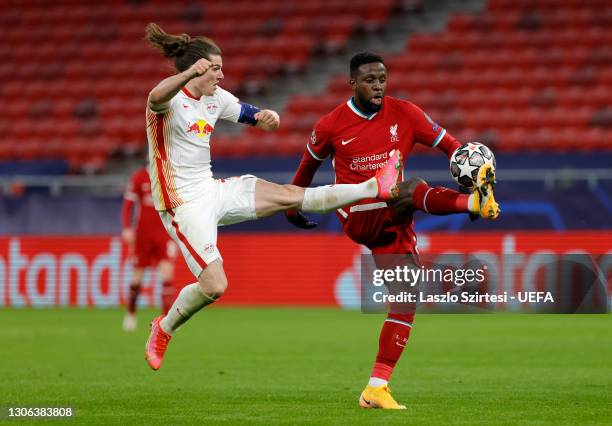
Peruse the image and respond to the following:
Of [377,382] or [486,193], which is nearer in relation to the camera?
[486,193]

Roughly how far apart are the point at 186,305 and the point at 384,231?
148cm

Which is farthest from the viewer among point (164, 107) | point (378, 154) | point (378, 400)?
point (378, 154)

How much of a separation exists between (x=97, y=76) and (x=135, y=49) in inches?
44.7

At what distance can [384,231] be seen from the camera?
25.9 ft

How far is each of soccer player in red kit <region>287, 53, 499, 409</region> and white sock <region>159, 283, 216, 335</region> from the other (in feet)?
3.89

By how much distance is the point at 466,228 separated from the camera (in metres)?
17.8

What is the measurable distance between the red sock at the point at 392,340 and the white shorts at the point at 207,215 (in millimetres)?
1232

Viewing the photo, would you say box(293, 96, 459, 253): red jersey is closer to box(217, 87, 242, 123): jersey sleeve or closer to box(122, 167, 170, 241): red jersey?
box(217, 87, 242, 123): jersey sleeve

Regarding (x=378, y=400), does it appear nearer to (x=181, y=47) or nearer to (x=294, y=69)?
(x=181, y=47)

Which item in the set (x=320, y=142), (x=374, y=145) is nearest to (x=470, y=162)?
(x=374, y=145)

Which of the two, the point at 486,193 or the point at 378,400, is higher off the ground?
the point at 486,193

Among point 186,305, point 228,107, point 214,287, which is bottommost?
point 186,305

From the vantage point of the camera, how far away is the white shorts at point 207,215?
769cm

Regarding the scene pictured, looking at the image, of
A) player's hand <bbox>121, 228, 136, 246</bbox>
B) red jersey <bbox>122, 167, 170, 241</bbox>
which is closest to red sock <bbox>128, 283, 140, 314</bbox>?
player's hand <bbox>121, 228, 136, 246</bbox>
